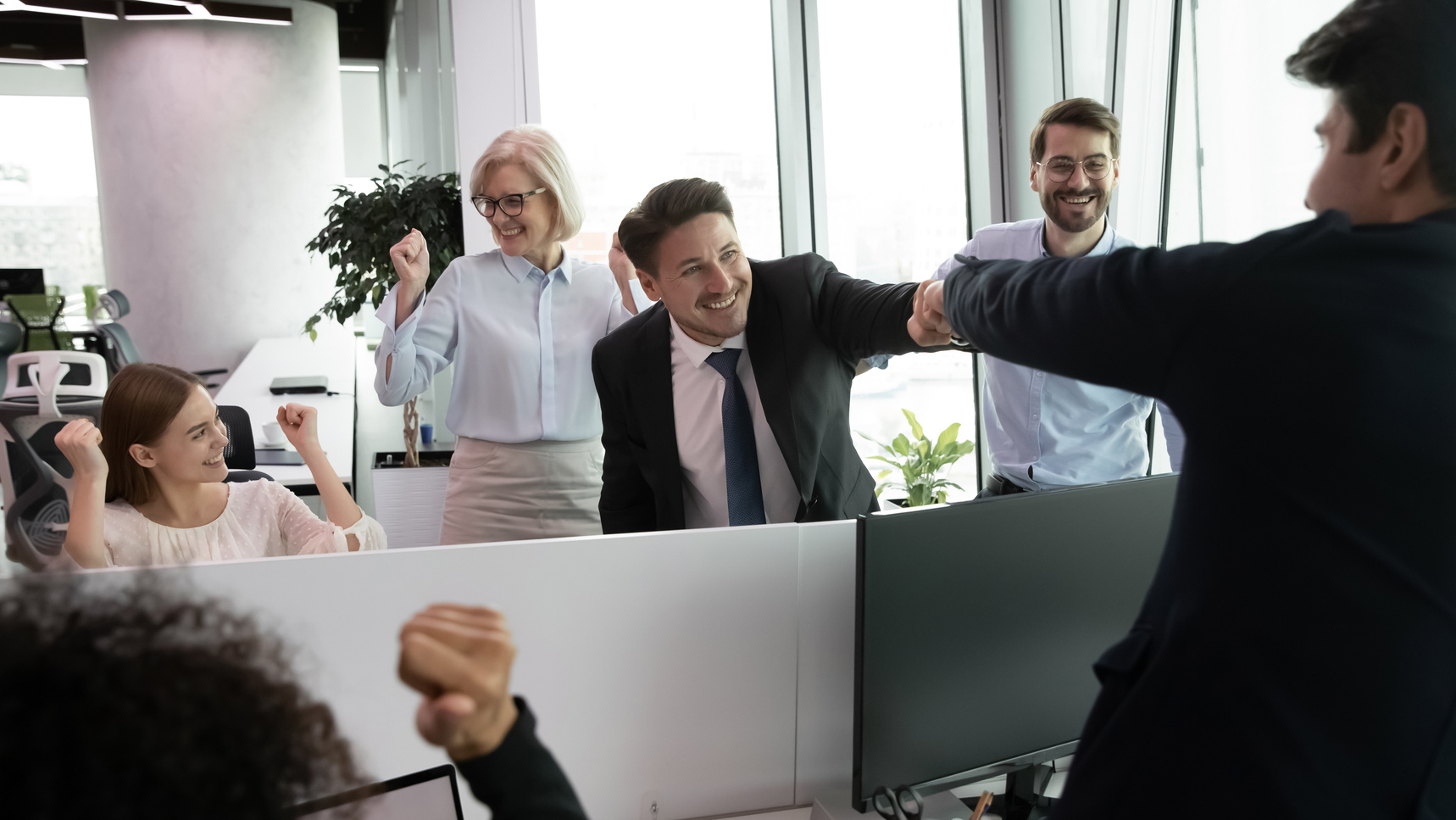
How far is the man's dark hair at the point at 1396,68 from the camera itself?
660 millimetres

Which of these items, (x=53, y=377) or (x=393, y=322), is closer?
(x=393, y=322)

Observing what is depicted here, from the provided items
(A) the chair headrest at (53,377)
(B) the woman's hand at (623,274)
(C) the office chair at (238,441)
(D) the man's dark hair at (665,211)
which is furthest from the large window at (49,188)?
(D) the man's dark hair at (665,211)

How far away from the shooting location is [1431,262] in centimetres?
67

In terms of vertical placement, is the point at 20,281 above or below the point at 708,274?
above

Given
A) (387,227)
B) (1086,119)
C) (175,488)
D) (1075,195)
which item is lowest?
(175,488)

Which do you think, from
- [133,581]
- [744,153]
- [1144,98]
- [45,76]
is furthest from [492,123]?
[45,76]

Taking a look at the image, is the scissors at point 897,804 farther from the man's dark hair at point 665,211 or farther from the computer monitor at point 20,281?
the computer monitor at point 20,281

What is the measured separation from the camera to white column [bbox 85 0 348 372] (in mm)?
8430

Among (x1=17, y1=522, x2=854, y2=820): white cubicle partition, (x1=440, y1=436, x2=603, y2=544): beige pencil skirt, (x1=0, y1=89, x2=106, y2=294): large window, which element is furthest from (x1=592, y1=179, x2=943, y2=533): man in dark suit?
(x1=0, y1=89, x2=106, y2=294): large window

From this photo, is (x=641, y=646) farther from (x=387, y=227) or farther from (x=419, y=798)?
(x=387, y=227)

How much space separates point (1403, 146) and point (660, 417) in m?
1.25

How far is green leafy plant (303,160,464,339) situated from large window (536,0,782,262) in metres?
0.62

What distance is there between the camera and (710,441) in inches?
70.3

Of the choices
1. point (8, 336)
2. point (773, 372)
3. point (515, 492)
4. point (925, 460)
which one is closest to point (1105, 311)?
point (773, 372)
